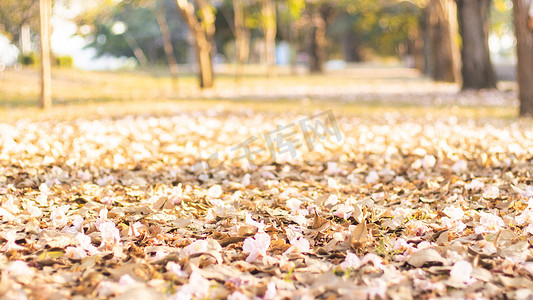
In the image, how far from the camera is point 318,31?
3456 centimetres

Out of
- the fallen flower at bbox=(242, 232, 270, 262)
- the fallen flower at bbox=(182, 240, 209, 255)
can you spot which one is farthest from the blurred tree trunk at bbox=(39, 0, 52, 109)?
the fallen flower at bbox=(242, 232, 270, 262)

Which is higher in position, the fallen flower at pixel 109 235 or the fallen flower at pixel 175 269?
the fallen flower at pixel 109 235

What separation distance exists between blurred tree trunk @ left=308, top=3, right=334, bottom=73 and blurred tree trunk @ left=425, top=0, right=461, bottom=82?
39.0ft

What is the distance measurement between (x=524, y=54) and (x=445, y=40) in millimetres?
11838

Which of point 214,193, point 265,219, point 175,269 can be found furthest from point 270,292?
A: point 214,193

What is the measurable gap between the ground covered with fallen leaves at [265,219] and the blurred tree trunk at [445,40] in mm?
13738

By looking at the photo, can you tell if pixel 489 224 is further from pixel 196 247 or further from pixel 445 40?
pixel 445 40

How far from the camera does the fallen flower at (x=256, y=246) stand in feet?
9.18

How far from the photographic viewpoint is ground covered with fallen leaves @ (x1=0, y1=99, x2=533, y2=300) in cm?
246

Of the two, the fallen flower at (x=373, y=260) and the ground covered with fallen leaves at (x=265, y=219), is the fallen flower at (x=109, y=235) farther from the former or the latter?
the fallen flower at (x=373, y=260)

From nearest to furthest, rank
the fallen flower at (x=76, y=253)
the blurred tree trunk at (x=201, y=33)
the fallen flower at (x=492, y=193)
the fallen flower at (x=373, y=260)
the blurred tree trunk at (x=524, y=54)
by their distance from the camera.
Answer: the fallen flower at (x=373, y=260) < the fallen flower at (x=76, y=253) < the fallen flower at (x=492, y=193) < the blurred tree trunk at (x=524, y=54) < the blurred tree trunk at (x=201, y=33)

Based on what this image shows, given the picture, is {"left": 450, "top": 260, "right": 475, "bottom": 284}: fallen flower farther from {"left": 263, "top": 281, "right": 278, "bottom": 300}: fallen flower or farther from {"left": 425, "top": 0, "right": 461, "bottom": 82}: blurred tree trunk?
{"left": 425, "top": 0, "right": 461, "bottom": 82}: blurred tree trunk

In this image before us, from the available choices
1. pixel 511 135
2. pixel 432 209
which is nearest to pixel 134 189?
pixel 432 209

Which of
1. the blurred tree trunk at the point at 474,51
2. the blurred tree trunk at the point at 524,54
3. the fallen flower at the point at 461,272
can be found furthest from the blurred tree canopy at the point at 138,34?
the fallen flower at the point at 461,272
